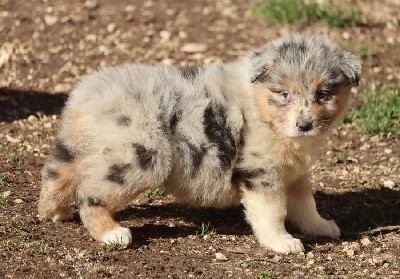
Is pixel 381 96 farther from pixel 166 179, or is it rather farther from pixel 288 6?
pixel 166 179

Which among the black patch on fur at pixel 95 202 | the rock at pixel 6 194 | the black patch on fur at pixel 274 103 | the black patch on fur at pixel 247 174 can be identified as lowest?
the rock at pixel 6 194

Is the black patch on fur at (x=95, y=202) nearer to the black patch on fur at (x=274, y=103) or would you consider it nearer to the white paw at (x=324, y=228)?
the black patch on fur at (x=274, y=103)

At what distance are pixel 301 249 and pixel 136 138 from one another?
1596 millimetres

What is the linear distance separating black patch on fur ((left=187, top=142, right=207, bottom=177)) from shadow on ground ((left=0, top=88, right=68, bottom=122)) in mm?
3659

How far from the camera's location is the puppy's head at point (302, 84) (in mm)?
6719

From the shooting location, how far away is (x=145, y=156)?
6594mm

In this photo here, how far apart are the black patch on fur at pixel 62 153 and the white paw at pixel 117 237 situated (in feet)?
2.15

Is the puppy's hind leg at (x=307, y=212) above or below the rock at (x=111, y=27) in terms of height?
below

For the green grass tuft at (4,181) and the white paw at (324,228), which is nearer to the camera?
the white paw at (324,228)

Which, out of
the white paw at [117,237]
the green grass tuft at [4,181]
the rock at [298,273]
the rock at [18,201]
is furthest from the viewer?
the green grass tuft at [4,181]

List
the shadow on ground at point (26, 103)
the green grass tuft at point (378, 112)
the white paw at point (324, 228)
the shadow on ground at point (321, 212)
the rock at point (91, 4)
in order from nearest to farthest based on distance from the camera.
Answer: the shadow on ground at point (321, 212) < the white paw at point (324, 228) < the green grass tuft at point (378, 112) < the shadow on ground at point (26, 103) < the rock at point (91, 4)

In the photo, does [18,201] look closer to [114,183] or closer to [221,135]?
[114,183]

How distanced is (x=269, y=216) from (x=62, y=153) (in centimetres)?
170

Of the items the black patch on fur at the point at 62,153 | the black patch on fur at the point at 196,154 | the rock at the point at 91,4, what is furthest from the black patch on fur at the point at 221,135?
the rock at the point at 91,4
